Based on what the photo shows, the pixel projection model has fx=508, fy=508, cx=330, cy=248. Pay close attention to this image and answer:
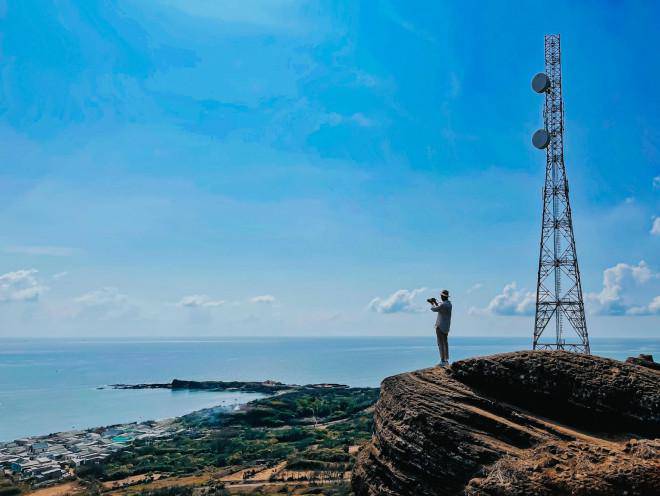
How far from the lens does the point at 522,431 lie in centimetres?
1027

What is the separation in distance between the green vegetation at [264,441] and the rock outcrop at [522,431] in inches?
1080

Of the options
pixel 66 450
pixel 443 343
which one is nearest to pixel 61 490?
pixel 66 450

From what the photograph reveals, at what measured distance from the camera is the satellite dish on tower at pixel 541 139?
25.6m

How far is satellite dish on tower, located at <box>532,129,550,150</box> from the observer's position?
84.0 ft

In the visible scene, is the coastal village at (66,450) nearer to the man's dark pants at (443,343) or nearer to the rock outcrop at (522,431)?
the man's dark pants at (443,343)

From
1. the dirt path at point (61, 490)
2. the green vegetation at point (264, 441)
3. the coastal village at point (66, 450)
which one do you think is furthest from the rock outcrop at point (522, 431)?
the coastal village at point (66, 450)

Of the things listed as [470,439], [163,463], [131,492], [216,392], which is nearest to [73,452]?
[163,463]

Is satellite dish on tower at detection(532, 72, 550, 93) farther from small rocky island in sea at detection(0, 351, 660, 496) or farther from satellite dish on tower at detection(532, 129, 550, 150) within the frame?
small rocky island in sea at detection(0, 351, 660, 496)

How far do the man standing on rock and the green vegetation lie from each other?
26362 millimetres

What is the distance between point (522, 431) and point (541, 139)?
1930 centimetres

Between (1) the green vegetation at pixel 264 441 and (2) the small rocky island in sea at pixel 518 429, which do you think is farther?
(1) the green vegetation at pixel 264 441

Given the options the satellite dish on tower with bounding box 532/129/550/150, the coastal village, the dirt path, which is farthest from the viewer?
the coastal village

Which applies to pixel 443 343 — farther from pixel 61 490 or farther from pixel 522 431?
pixel 61 490

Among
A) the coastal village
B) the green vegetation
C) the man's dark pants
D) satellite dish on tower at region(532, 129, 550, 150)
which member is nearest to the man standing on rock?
the man's dark pants
